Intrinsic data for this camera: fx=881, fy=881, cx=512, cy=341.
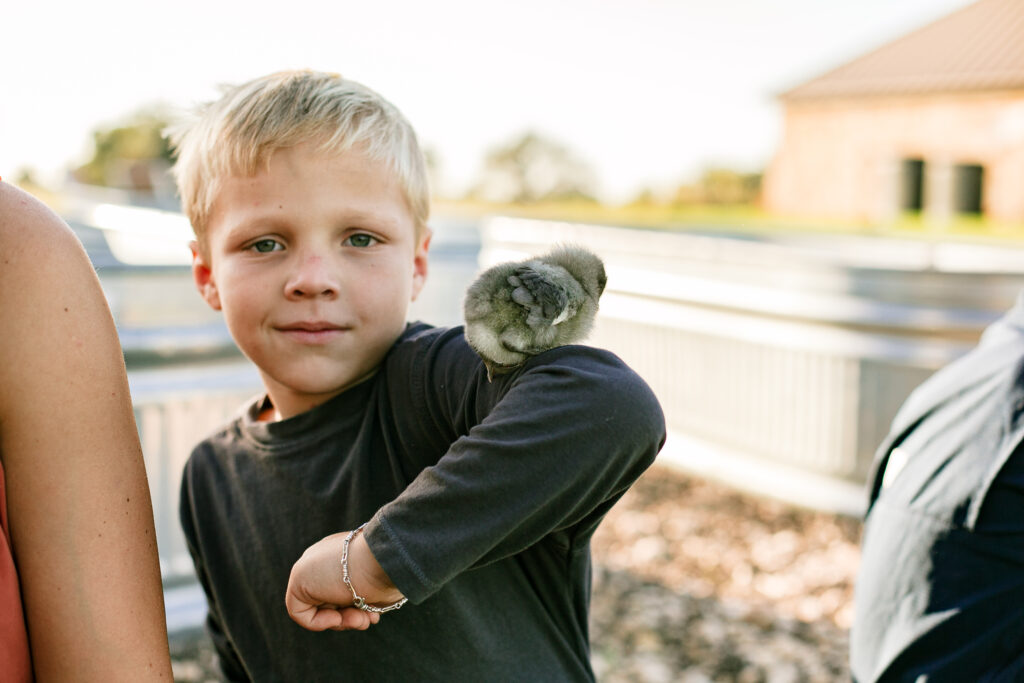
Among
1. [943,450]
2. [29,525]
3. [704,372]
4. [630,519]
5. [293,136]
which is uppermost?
[293,136]

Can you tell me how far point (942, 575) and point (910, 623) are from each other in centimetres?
15

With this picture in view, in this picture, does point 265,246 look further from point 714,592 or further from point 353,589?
point 714,592

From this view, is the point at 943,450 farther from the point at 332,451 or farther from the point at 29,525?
the point at 29,525

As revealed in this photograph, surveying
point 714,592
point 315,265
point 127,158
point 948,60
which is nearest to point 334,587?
point 315,265

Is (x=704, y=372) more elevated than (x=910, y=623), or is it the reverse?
(x=910, y=623)

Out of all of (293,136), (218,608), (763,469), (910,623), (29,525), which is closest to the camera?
(29,525)

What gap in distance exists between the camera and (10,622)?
1447mm

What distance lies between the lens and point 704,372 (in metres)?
7.15

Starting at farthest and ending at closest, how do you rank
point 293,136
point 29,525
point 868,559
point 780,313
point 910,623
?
1. point 780,313
2. point 868,559
3. point 910,623
4. point 293,136
5. point 29,525

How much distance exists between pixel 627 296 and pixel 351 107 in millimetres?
6129

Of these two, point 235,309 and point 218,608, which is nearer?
point 235,309

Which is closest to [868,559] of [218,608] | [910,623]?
[910,623]

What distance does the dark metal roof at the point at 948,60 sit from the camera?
29.4 meters

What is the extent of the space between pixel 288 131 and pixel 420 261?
0.46 m
